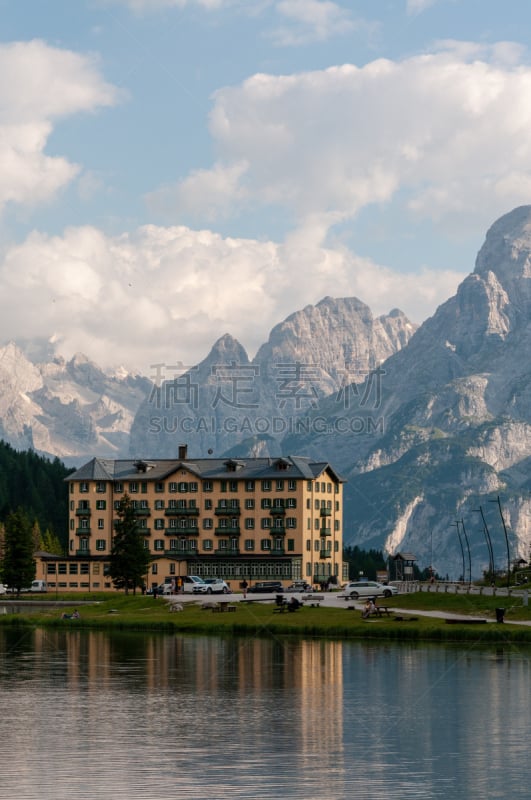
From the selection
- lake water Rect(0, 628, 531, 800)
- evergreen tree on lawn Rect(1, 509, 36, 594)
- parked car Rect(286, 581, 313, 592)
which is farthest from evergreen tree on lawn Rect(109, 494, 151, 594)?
lake water Rect(0, 628, 531, 800)

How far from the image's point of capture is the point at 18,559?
178 metres

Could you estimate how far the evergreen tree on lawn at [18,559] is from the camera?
178 meters

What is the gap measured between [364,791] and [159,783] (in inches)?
243

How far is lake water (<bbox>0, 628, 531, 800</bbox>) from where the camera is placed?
38.2m

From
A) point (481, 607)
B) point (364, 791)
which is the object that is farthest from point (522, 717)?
point (481, 607)

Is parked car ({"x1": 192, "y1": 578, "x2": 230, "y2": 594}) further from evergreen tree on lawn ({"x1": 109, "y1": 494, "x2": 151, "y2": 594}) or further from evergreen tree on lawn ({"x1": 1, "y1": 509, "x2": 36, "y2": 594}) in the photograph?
evergreen tree on lawn ({"x1": 1, "y1": 509, "x2": 36, "y2": 594})

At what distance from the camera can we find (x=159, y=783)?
3806 centimetres

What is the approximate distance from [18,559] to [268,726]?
134 metres

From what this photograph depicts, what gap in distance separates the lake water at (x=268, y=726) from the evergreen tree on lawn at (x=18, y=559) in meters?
97.1

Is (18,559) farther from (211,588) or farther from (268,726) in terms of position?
(268,726)

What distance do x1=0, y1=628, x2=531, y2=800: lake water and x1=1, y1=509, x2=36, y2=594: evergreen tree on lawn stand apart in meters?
97.1

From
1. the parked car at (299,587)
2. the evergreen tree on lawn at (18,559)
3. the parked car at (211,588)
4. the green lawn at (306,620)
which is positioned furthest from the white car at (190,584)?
the green lawn at (306,620)

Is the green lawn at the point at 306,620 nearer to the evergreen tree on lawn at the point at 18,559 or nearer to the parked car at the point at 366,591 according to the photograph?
the parked car at the point at 366,591

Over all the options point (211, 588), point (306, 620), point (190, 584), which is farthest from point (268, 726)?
point (190, 584)
